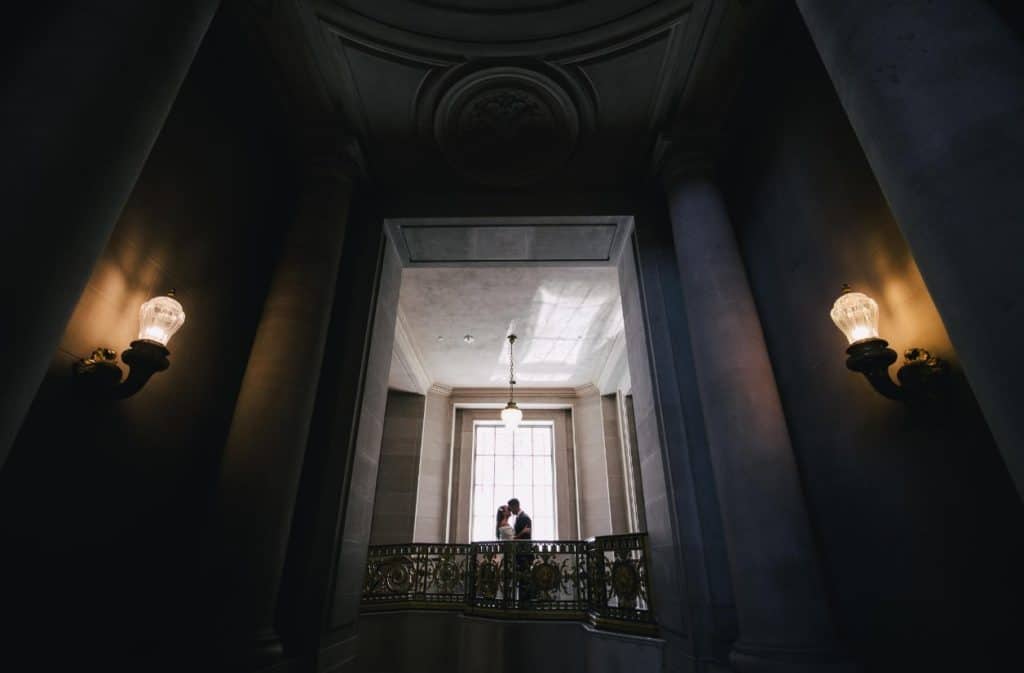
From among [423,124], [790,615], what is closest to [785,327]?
[790,615]

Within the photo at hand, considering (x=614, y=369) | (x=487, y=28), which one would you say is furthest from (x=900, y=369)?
(x=614, y=369)

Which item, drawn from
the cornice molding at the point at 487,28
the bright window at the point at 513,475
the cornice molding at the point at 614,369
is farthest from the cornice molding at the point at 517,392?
the cornice molding at the point at 487,28

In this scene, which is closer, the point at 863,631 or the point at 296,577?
the point at 863,631

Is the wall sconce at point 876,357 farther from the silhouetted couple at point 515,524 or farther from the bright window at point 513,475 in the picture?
the bright window at point 513,475

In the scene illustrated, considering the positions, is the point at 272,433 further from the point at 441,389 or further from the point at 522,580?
the point at 441,389

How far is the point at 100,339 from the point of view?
8.70 ft

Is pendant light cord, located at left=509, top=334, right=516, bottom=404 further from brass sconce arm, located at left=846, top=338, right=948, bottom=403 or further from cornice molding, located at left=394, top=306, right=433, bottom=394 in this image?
brass sconce arm, located at left=846, top=338, right=948, bottom=403

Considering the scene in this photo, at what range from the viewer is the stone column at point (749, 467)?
2938mm

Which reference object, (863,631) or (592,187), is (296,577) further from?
(592,187)

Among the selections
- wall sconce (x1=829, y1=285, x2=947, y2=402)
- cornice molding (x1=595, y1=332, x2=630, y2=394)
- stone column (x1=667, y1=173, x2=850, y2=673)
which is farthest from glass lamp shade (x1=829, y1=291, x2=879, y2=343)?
cornice molding (x1=595, y1=332, x2=630, y2=394)

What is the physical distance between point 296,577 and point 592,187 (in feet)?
16.8

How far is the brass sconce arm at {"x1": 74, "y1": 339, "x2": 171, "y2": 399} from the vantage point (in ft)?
8.23

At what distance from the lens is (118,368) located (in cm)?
262

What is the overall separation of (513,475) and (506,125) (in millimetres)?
10143
